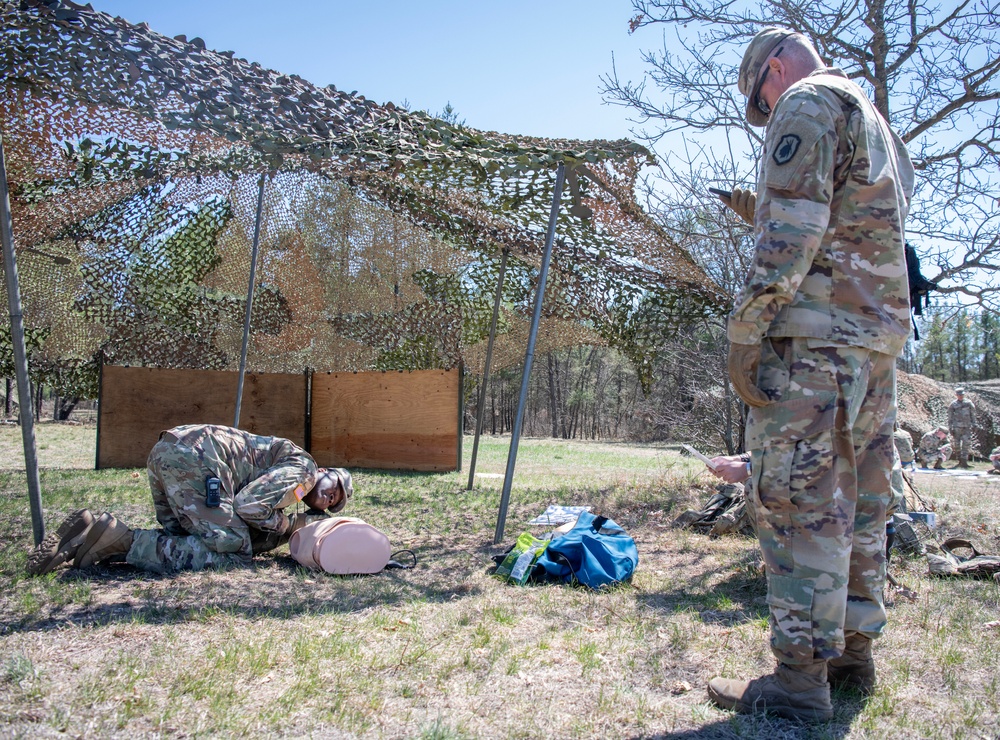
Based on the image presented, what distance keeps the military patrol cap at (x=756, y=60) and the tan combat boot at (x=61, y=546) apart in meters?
3.68

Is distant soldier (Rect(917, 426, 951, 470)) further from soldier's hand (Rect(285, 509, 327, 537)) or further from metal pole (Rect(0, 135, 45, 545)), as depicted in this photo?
metal pole (Rect(0, 135, 45, 545))

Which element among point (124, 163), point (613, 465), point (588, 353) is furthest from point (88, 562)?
point (588, 353)

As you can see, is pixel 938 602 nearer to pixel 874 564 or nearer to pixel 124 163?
pixel 874 564

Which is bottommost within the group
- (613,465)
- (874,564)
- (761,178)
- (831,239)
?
(613,465)

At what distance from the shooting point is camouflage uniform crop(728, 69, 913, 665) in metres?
2.09

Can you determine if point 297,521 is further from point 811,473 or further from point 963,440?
point 963,440

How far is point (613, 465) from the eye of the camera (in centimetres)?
1252

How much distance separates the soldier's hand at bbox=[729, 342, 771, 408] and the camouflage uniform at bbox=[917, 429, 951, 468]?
14875 mm

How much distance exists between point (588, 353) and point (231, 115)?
1273 inches

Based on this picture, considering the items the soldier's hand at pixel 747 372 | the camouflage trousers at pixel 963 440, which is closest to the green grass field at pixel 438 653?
the soldier's hand at pixel 747 372

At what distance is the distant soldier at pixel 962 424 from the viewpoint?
15352 millimetres

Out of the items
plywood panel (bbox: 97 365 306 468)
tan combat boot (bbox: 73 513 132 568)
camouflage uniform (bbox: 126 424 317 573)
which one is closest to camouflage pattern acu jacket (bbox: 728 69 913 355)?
camouflage uniform (bbox: 126 424 317 573)

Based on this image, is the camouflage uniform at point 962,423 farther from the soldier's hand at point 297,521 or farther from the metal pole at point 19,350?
the metal pole at point 19,350

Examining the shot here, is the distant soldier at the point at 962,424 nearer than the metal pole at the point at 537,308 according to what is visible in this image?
No
